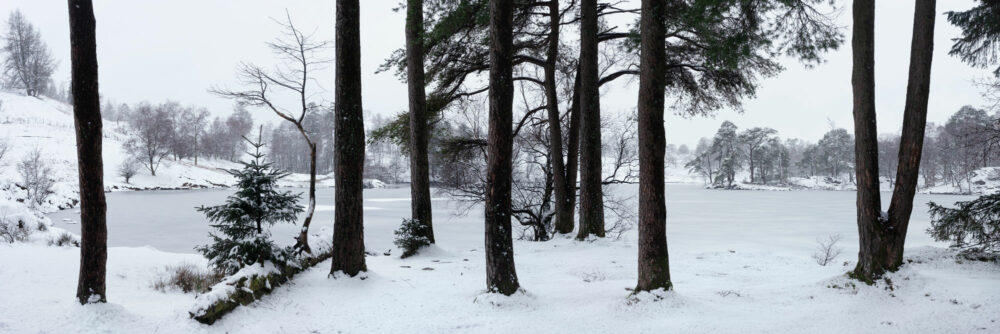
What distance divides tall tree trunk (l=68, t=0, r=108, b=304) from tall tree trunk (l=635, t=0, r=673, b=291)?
17.6 feet

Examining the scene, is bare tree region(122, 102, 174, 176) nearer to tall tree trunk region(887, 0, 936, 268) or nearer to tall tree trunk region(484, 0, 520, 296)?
tall tree trunk region(484, 0, 520, 296)

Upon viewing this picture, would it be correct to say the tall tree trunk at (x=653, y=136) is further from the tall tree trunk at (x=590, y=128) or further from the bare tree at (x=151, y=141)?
the bare tree at (x=151, y=141)

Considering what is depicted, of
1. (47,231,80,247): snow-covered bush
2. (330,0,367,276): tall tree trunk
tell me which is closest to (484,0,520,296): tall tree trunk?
(330,0,367,276): tall tree trunk

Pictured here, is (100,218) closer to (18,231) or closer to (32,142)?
(18,231)

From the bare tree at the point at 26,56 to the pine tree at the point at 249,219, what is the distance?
182ft

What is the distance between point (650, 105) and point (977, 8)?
6.76 meters

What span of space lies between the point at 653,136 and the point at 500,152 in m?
1.59

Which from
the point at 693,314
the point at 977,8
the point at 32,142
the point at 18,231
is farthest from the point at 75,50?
the point at 32,142

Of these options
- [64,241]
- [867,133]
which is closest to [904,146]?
[867,133]

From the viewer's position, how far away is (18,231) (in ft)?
36.7

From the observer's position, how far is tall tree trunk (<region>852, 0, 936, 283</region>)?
5.23m

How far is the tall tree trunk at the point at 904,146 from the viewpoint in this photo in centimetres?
523

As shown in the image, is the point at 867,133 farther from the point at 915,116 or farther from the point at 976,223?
the point at 976,223

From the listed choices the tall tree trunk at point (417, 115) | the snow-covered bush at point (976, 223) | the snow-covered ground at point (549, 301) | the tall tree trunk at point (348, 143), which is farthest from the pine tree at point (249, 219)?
the snow-covered bush at point (976, 223)
